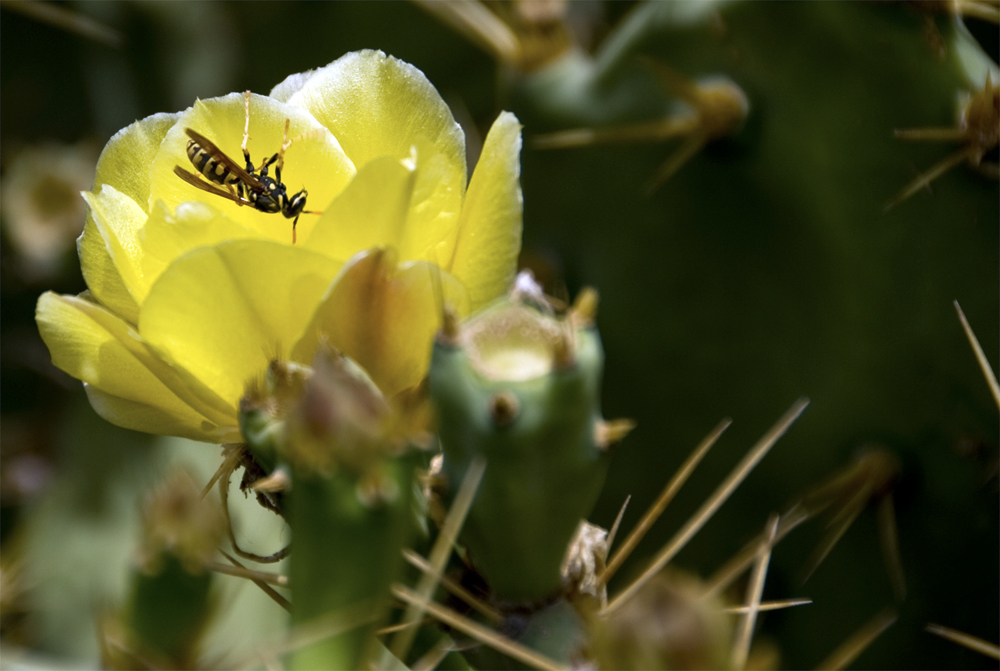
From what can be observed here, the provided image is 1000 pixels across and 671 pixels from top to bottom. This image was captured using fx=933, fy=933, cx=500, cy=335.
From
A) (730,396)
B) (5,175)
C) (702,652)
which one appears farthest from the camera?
(5,175)

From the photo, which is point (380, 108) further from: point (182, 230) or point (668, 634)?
point (668, 634)

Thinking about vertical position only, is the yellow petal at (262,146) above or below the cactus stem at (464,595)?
above

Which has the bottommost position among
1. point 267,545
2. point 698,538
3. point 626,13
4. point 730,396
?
point 267,545

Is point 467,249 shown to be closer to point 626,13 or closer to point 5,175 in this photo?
point 626,13

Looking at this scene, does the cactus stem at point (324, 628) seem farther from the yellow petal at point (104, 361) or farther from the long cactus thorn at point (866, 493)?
the long cactus thorn at point (866, 493)

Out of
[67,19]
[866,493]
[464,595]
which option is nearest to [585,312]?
[464,595]

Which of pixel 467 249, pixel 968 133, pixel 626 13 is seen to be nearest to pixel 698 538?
pixel 968 133

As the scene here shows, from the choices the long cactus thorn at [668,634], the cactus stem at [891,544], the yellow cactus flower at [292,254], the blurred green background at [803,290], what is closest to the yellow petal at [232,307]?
the yellow cactus flower at [292,254]
